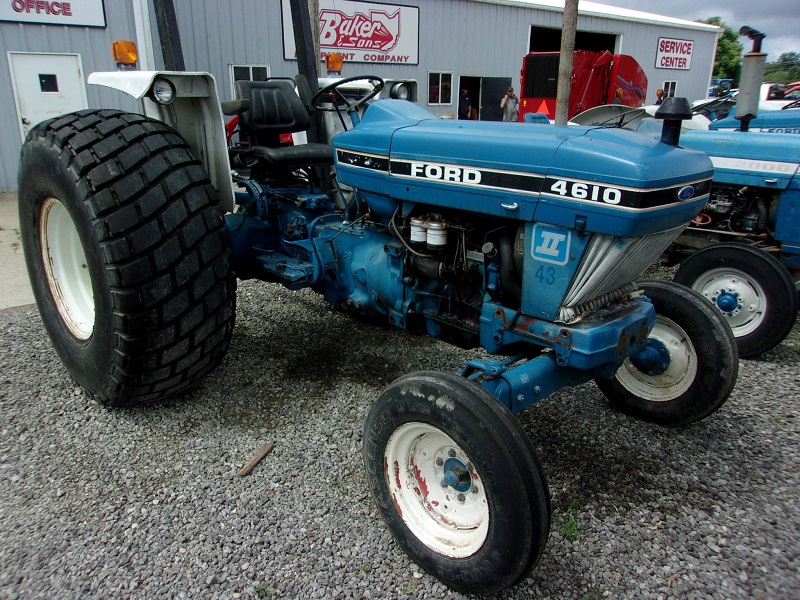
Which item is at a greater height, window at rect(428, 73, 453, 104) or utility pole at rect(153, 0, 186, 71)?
utility pole at rect(153, 0, 186, 71)

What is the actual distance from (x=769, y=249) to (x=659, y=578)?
279 cm

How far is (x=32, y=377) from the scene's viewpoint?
304 cm

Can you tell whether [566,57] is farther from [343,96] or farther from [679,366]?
[679,366]

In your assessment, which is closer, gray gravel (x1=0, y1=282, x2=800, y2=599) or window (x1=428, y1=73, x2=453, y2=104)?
gray gravel (x1=0, y1=282, x2=800, y2=599)

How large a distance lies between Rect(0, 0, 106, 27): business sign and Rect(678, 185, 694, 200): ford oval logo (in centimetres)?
898

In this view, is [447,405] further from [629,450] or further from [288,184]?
[288,184]

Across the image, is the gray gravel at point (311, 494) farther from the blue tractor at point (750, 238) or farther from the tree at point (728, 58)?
the tree at point (728, 58)

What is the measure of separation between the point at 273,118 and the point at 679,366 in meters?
2.58

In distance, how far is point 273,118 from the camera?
3.64 m

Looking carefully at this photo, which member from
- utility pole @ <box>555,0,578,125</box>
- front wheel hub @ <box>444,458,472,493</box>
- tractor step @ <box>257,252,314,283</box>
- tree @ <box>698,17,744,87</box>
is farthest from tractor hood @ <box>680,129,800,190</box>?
tree @ <box>698,17,744,87</box>

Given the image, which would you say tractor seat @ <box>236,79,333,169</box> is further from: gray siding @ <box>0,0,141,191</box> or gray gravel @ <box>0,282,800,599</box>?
gray siding @ <box>0,0,141,191</box>

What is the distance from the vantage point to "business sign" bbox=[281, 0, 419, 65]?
1132 cm

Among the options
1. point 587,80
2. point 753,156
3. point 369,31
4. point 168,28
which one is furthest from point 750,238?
point 369,31

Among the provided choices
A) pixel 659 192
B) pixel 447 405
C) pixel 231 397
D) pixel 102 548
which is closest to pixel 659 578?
pixel 447 405
